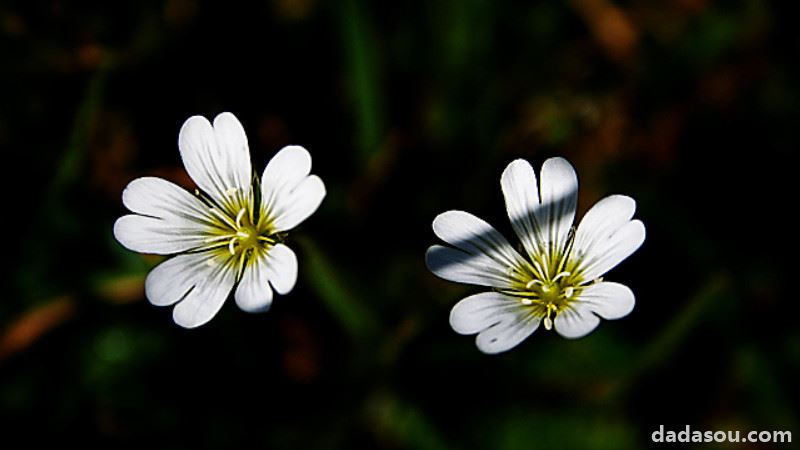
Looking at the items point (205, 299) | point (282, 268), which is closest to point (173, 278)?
point (205, 299)

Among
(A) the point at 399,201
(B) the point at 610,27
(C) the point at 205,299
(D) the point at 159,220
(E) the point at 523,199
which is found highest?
(B) the point at 610,27

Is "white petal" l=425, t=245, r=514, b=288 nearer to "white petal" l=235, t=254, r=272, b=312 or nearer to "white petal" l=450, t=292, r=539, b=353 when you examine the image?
"white petal" l=450, t=292, r=539, b=353

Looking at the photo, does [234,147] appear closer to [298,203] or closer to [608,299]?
[298,203]

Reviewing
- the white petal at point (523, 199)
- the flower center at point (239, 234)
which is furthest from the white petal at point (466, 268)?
the flower center at point (239, 234)

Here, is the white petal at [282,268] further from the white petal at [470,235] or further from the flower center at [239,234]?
the white petal at [470,235]

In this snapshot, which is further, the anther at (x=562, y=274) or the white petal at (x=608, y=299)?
the anther at (x=562, y=274)
